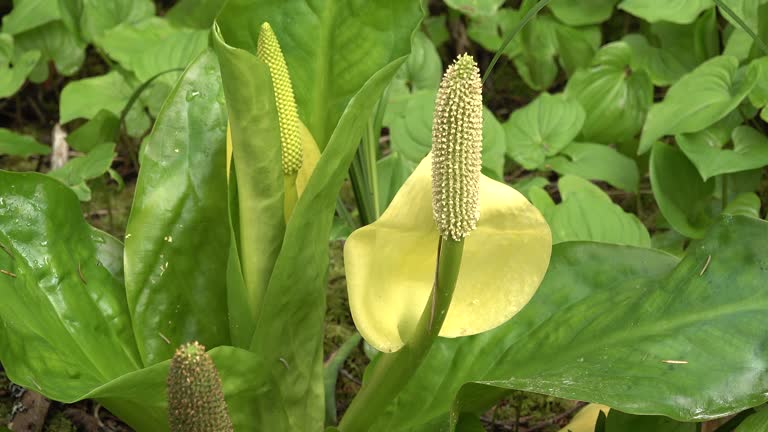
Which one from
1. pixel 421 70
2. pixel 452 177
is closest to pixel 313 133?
pixel 452 177

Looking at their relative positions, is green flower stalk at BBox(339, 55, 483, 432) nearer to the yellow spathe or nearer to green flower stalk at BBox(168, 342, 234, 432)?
the yellow spathe

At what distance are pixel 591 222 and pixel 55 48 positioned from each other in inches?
56.9

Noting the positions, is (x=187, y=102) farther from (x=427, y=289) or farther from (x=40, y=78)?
(x=40, y=78)

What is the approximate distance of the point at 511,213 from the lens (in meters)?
1.03

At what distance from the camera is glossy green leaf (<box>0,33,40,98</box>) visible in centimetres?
199

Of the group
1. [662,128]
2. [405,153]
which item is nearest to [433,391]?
[405,153]

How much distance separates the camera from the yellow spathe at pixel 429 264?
40.4 inches

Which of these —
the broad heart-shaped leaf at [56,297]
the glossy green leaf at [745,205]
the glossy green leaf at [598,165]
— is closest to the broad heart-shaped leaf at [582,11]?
the glossy green leaf at [598,165]

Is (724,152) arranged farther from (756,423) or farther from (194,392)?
(194,392)

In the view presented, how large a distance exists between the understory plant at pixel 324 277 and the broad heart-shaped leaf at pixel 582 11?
1149mm

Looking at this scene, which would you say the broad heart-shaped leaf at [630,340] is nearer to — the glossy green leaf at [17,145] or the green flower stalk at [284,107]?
the green flower stalk at [284,107]

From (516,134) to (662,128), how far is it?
0.30m

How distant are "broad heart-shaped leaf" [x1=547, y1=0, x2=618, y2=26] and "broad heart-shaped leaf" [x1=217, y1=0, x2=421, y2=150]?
119 cm

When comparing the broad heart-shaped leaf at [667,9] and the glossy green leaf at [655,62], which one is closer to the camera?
the broad heart-shaped leaf at [667,9]
